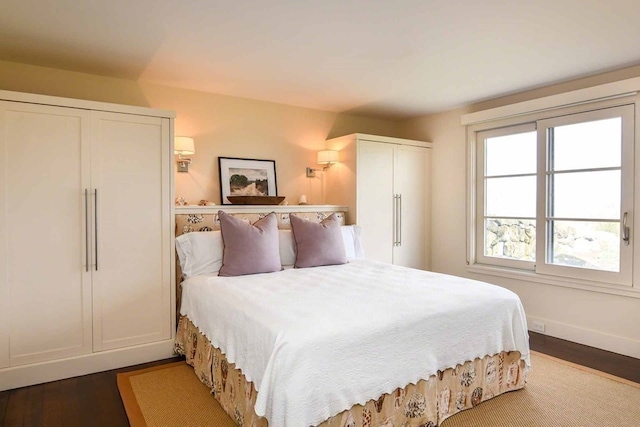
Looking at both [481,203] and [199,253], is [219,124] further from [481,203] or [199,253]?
[481,203]

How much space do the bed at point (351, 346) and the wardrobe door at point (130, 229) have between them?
351mm

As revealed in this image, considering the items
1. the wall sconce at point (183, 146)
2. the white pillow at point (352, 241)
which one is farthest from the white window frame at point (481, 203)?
the wall sconce at point (183, 146)

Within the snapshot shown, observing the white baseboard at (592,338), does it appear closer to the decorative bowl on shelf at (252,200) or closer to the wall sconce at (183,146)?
the decorative bowl on shelf at (252,200)

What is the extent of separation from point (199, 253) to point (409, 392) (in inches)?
75.1

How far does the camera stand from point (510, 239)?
4.16m

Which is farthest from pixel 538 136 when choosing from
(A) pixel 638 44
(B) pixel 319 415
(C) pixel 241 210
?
(B) pixel 319 415

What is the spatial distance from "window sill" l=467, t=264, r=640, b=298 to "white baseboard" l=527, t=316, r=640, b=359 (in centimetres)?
36

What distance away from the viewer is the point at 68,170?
2.83m

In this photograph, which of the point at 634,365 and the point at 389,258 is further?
the point at 389,258

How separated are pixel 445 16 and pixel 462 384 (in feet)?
6.98

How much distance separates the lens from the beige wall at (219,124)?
10.5 feet

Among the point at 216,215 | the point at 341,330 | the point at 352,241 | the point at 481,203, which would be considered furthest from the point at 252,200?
the point at 481,203

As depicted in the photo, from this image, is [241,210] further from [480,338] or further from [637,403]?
[637,403]

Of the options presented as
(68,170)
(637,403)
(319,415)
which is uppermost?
(68,170)
